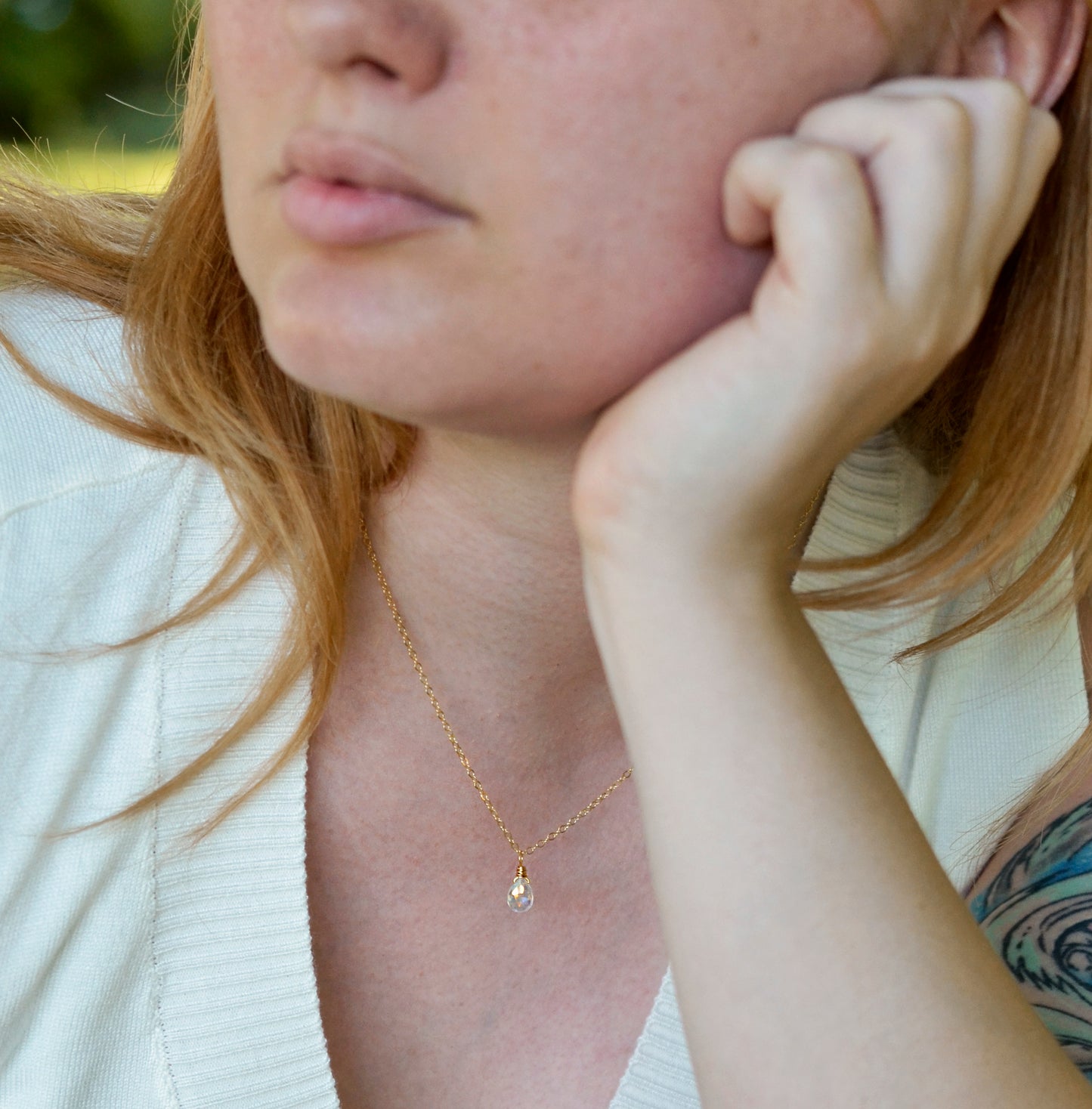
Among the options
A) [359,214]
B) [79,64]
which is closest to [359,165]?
[359,214]

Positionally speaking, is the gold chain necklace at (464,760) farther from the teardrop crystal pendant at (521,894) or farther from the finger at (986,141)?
the finger at (986,141)

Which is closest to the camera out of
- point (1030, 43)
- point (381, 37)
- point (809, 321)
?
point (381, 37)

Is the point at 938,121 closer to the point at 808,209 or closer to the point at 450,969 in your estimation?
the point at 808,209

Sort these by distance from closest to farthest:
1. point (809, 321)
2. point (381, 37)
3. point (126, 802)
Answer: point (381, 37)
point (809, 321)
point (126, 802)

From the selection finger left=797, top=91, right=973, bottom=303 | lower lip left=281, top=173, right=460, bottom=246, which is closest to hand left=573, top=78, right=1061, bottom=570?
finger left=797, top=91, right=973, bottom=303

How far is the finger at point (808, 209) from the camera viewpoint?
1.15m

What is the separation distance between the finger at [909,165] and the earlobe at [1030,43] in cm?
20

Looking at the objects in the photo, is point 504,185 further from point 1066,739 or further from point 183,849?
point 1066,739

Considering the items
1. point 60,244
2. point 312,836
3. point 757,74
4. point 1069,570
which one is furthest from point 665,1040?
point 60,244

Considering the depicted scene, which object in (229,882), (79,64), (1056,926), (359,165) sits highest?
(79,64)

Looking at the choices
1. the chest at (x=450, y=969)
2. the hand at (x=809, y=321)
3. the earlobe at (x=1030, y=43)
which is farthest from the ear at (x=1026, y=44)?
the chest at (x=450, y=969)

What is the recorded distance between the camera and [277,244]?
123 cm

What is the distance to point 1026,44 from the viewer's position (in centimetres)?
138

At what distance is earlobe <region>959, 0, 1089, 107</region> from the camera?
1.37 meters
